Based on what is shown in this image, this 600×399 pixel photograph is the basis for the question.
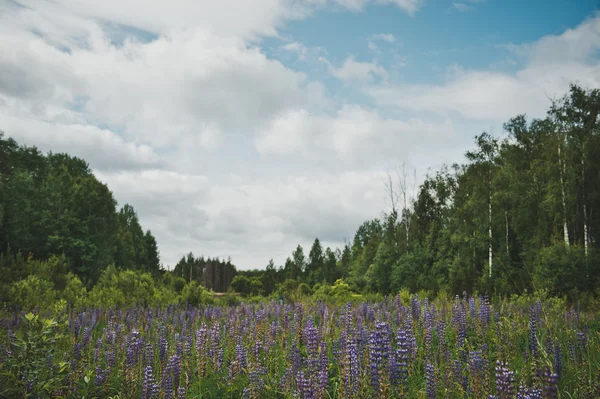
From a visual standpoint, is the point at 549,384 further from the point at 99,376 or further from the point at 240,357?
Result: the point at 99,376

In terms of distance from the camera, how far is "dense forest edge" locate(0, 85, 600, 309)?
22984mm

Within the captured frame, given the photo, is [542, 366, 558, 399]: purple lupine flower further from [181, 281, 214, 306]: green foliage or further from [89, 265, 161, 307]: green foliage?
[181, 281, 214, 306]: green foliage

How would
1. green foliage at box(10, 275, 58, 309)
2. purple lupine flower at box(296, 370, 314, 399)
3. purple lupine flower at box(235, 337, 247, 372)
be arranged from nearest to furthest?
purple lupine flower at box(296, 370, 314, 399), purple lupine flower at box(235, 337, 247, 372), green foliage at box(10, 275, 58, 309)

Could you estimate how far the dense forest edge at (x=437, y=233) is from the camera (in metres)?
23.0

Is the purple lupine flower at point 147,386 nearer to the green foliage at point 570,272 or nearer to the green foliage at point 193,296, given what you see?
the green foliage at point 193,296

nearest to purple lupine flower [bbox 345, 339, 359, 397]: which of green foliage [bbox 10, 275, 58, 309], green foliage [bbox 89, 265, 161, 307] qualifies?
green foliage [bbox 89, 265, 161, 307]

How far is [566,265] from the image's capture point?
2441cm

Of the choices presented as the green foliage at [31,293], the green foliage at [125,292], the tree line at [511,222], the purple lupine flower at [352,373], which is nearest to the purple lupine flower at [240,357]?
the purple lupine flower at [352,373]

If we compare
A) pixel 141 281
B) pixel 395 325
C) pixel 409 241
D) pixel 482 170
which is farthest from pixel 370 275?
pixel 395 325

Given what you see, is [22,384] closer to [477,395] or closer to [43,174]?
[477,395]

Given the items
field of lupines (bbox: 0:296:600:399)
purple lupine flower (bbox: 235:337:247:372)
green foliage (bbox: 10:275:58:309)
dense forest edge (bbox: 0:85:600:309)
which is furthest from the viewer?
dense forest edge (bbox: 0:85:600:309)

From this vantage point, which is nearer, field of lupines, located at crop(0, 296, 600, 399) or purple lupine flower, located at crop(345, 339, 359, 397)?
purple lupine flower, located at crop(345, 339, 359, 397)

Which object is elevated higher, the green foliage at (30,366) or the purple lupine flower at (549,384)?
the purple lupine flower at (549,384)

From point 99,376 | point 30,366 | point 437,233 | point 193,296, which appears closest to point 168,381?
point 99,376
